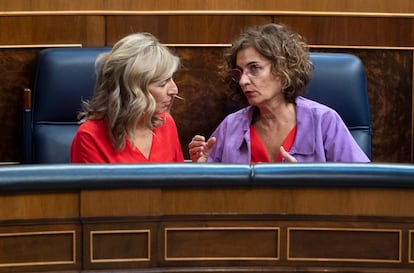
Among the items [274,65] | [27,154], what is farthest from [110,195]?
[27,154]

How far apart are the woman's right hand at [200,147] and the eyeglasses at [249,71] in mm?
180

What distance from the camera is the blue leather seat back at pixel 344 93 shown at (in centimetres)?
227

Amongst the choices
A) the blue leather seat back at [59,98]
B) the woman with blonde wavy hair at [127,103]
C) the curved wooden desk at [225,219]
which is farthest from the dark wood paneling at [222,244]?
the blue leather seat back at [59,98]

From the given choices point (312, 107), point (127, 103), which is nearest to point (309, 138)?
point (312, 107)

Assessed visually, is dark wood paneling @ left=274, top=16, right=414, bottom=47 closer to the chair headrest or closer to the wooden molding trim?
the wooden molding trim

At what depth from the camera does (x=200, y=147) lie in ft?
6.58

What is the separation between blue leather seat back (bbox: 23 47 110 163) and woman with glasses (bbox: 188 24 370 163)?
349mm

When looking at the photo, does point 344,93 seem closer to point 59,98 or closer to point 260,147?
point 260,147

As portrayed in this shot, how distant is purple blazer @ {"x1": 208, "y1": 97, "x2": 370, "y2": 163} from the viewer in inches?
80.7

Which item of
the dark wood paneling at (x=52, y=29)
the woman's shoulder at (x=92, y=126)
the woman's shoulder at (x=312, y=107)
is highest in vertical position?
the dark wood paneling at (x=52, y=29)

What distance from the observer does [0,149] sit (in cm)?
255

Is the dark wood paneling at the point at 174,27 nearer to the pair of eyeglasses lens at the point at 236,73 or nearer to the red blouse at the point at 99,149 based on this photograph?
the pair of eyeglasses lens at the point at 236,73

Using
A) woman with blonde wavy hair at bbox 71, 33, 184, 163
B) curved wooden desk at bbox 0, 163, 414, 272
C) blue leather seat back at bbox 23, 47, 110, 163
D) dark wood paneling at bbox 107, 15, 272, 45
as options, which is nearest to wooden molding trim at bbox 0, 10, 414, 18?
dark wood paneling at bbox 107, 15, 272, 45

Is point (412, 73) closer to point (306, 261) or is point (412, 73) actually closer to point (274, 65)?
point (274, 65)
